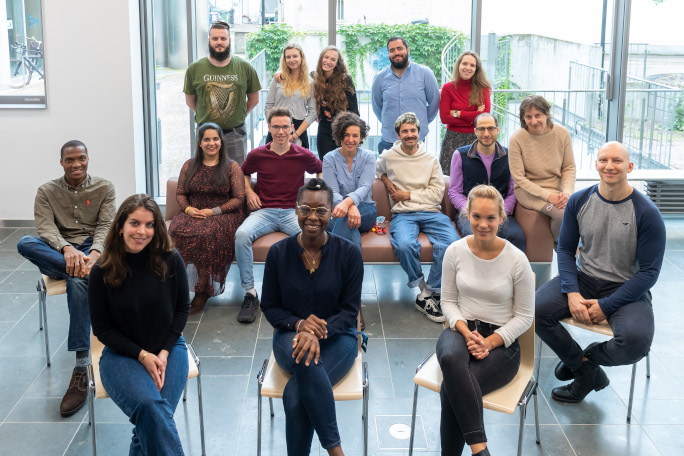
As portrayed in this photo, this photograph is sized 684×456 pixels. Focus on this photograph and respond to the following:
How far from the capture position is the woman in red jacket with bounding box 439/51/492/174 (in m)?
5.86

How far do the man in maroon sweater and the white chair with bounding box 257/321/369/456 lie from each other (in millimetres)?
1856

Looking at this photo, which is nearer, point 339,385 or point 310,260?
point 339,385

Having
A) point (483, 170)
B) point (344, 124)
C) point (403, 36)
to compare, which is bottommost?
point (483, 170)

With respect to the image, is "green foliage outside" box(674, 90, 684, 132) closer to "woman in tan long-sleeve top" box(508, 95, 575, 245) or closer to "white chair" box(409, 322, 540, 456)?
"woman in tan long-sleeve top" box(508, 95, 575, 245)

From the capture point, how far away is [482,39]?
723cm

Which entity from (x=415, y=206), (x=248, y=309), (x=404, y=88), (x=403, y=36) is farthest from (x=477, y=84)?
(x=248, y=309)

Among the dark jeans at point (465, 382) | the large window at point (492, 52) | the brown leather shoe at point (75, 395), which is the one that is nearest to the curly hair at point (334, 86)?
the large window at point (492, 52)

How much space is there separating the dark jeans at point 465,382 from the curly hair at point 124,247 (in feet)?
4.03

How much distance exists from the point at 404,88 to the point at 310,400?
338cm

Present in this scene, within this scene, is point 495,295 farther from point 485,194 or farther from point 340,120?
point 340,120

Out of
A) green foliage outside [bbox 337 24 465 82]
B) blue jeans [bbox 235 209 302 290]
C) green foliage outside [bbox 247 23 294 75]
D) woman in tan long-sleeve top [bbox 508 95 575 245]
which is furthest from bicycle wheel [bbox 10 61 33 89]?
woman in tan long-sleeve top [bbox 508 95 575 245]

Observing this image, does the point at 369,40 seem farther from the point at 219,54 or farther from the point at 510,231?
the point at 510,231

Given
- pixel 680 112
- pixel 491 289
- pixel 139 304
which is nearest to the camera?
pixel 139 304

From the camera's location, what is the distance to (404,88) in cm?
601
